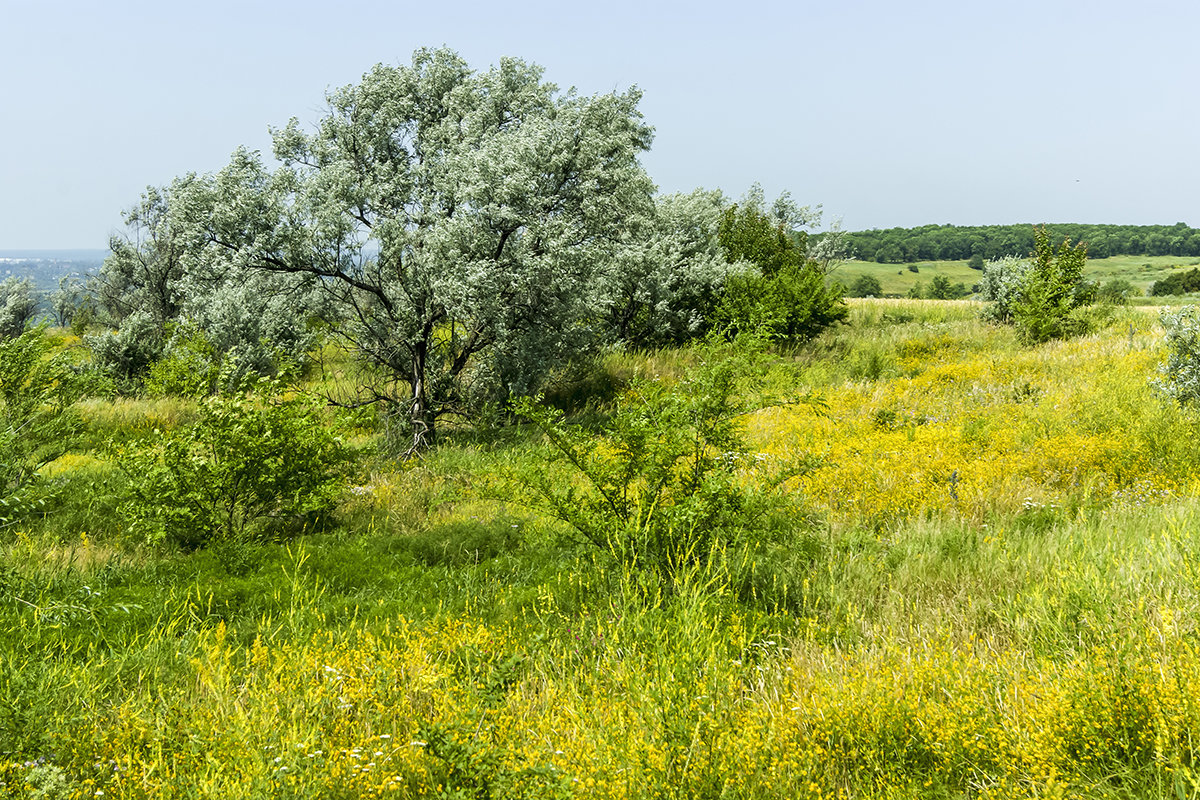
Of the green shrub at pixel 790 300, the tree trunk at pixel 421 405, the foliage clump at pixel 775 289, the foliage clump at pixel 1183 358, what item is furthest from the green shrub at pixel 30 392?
the green shrub at pixel 790 300

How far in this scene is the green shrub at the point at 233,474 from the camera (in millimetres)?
6906

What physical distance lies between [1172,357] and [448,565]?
355 inches

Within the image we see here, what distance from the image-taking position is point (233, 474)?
721cm

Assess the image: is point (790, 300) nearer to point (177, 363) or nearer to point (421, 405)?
point (421, 405)

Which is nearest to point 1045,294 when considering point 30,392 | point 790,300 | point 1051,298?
point 1051,298

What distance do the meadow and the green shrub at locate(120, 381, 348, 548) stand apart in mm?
410

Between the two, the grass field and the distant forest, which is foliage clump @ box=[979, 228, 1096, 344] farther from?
the distant forest

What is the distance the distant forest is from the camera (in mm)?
78250

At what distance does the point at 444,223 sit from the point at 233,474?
6.11 metres

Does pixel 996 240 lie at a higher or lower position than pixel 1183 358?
higher

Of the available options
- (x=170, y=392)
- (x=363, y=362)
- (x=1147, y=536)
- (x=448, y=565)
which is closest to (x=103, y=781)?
(x=448, y=565)

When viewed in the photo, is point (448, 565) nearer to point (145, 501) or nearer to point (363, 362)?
point (145, 501)

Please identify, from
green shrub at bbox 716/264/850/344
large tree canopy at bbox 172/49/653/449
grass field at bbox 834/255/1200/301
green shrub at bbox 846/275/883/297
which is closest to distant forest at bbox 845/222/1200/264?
grass field at bbox 834/255/1200/301

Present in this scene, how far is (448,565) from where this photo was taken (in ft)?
20.5
